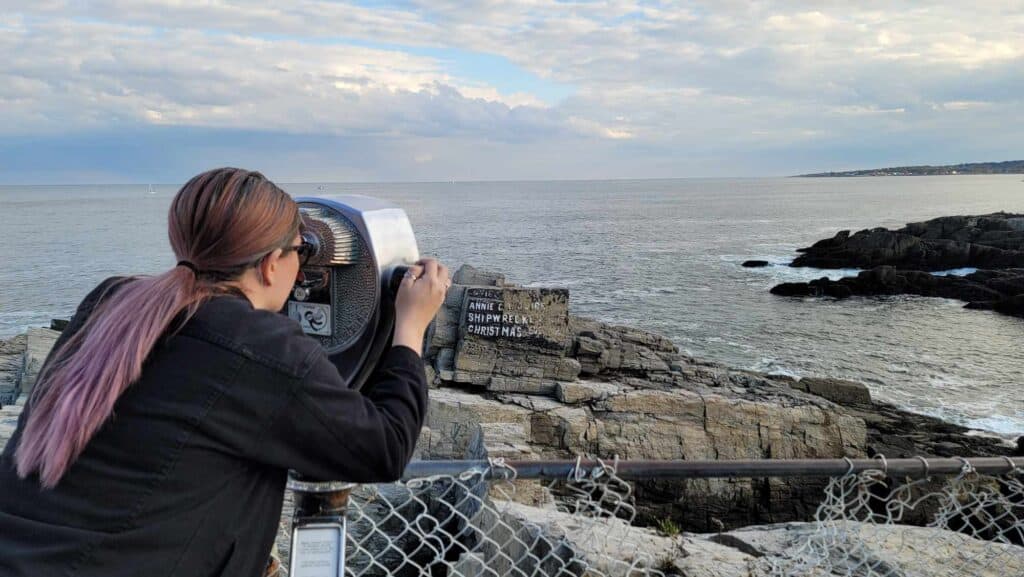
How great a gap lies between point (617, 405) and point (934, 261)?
34720 mm

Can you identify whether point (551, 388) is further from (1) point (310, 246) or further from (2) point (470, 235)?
(2) point (470, 235)

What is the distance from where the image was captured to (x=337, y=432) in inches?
53.3

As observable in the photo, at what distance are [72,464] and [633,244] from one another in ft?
174

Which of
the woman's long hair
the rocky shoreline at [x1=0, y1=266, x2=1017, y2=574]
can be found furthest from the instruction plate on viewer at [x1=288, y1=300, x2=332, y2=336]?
the rocky shoreline at [x1=0, y1=266, x2=1017, y2=574]

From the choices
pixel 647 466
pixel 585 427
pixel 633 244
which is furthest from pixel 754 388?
pixel 633 244

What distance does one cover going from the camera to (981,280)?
108 feet

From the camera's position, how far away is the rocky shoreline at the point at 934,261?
31.7 metres

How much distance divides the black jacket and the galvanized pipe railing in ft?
3.31

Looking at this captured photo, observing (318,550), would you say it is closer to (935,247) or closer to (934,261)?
(934,261)

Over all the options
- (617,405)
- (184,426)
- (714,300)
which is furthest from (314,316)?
(714,300)

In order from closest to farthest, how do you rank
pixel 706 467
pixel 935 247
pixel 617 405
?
pixel 706 467
pixel 617 405
pixel 935 247

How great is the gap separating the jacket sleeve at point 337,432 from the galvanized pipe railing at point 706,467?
91cm

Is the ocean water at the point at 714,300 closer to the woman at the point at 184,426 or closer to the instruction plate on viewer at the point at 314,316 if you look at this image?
the instruction plate on viewer at the point at 314,316

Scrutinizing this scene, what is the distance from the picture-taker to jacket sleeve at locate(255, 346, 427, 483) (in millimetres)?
1331
